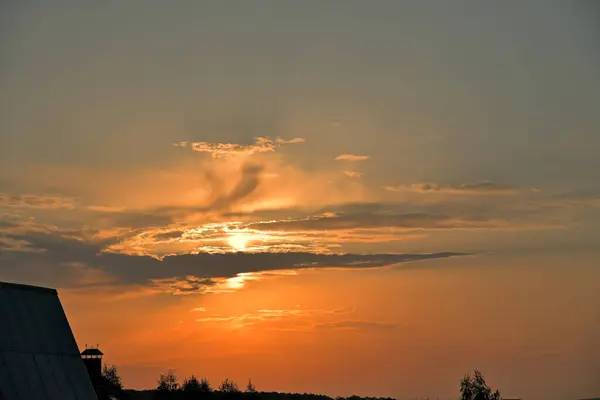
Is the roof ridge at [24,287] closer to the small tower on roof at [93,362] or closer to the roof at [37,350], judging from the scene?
the roof at [37,350]

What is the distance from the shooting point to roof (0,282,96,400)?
44.9 meters

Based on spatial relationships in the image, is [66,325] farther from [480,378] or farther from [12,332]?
[480,378]

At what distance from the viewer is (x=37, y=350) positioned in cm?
4709

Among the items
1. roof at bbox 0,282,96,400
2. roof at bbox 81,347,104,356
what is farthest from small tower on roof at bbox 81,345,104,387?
roof at bbox 0,282,96,400

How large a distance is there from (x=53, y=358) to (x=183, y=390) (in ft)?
499

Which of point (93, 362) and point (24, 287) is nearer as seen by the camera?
point (24, 287)

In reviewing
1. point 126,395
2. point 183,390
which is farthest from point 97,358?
point 183,390

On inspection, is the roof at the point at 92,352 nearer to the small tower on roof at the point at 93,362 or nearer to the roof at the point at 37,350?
the small tower on roof at the point at 93,362

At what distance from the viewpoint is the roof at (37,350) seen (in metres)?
44.9

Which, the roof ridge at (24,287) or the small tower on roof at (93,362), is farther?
the small tower on roof at (93,362)

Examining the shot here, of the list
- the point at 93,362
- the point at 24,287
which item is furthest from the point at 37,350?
the point at 93,362

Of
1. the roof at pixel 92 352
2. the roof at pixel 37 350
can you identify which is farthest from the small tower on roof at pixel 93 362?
the roof at pixel 37 350

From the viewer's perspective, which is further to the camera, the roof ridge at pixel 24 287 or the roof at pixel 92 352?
the roof at pixel 92 352

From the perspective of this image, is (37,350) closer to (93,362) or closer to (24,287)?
(24,287)
